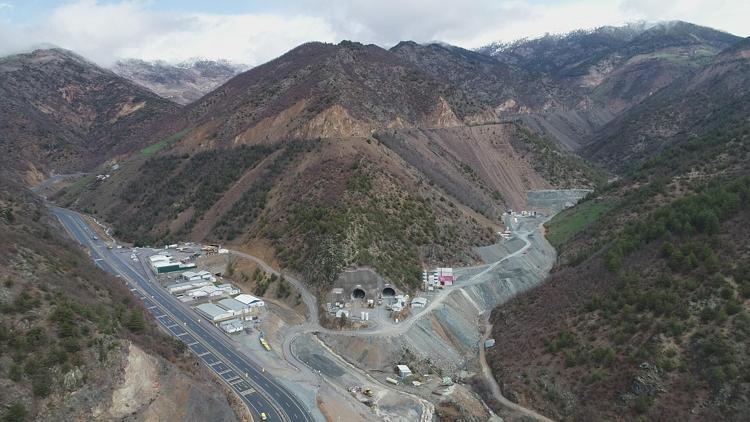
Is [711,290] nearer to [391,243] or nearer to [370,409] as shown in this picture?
Result: [370,409]

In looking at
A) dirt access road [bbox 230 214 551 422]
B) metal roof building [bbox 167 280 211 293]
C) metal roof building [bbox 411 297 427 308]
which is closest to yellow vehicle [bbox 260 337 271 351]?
dirt access road [bbox 230 214 551 422]

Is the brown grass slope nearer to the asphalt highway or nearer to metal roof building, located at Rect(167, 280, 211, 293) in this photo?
the asphalt highway

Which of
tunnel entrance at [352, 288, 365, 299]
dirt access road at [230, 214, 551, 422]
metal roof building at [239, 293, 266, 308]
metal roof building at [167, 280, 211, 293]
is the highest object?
→ metal roof building at [167, 280, 211, 293]

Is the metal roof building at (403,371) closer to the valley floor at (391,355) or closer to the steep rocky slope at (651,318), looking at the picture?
the valley floor at (391,355)

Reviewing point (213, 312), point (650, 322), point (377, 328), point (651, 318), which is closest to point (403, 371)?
point (377, 328)

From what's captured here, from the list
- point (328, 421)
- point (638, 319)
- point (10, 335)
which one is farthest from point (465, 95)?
point (10, 335)

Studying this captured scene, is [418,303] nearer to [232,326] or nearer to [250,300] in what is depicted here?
[250,300]
